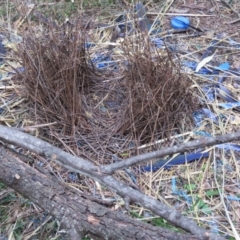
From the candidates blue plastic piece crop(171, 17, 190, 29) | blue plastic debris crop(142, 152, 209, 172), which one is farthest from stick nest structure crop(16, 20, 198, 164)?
blue plastic piece crop(171, 17, 190, 29)

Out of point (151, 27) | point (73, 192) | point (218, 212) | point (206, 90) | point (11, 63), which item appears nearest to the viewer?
point (73, 192)

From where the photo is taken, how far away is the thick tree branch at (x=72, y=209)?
1.39 m

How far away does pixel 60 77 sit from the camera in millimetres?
2205

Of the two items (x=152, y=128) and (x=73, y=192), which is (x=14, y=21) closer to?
(x=152, y=128)

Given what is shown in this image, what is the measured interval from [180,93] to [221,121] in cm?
21

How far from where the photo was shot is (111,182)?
4.66ft

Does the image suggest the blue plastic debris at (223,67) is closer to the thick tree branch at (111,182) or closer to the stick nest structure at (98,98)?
the stick nest structure at (98,98)

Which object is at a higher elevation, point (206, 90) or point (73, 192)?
point (73, 192)

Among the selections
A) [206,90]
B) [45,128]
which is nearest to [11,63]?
[45,128]

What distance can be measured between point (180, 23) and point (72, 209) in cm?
169

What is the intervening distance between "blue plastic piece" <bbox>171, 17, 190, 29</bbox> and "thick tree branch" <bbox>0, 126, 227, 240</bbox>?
153 cm

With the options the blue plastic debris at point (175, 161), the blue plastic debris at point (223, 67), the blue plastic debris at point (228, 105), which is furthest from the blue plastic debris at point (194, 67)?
the blue plastic debris at point (175, 161)

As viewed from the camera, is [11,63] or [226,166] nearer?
[226,166]

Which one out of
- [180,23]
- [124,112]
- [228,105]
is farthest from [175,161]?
[180,23]
